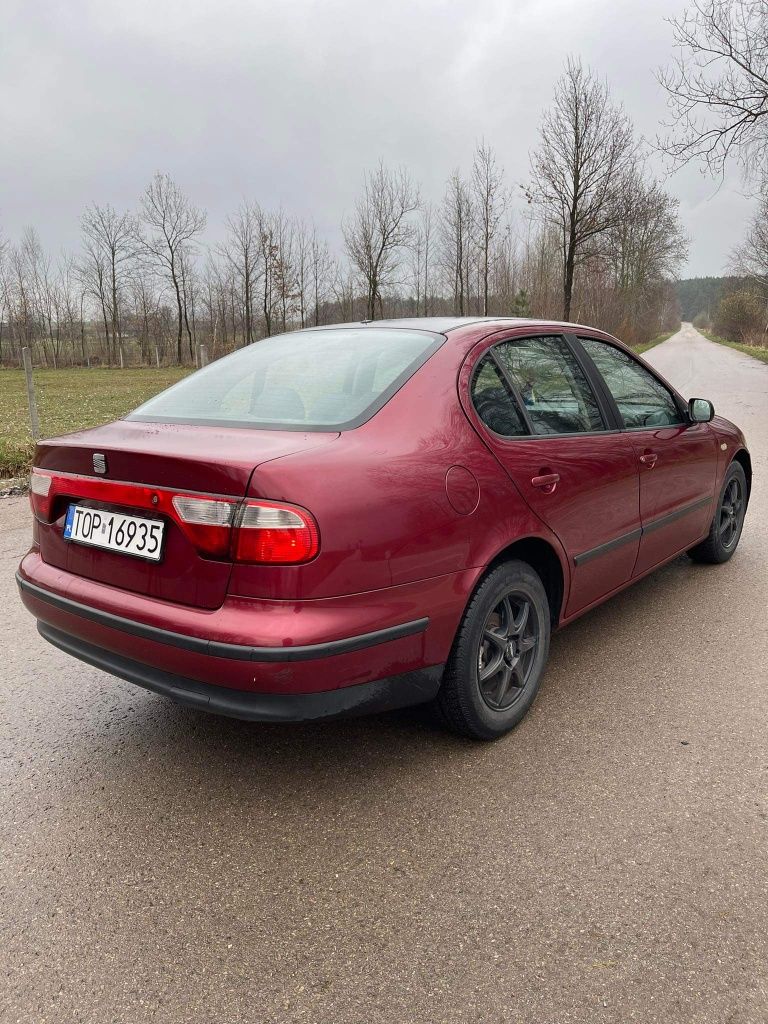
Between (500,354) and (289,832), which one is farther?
(500,354)

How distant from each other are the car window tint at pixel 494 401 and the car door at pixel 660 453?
846 mm

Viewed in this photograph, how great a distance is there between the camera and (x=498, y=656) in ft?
8.57

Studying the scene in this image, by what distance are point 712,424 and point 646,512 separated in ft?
4.00

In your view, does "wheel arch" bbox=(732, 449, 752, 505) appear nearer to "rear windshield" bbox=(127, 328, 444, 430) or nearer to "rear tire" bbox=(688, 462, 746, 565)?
"rear tire" bbox=(688, 462, 746, 565)

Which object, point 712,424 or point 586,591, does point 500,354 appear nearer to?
point 586,591

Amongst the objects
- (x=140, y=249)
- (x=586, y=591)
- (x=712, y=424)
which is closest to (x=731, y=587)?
(x=712, y=424)

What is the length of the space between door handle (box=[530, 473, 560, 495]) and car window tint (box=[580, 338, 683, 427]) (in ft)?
2.71

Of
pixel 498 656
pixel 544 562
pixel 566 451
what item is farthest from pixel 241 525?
pixel 566 451

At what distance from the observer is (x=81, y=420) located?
1416 centimetres

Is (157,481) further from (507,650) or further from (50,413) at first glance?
(50,413)

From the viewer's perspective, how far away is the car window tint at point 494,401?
102 inches

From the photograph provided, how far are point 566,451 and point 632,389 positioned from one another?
0.94 m

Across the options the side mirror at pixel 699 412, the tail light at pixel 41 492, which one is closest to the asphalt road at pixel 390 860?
the tail light at pixel 41 492

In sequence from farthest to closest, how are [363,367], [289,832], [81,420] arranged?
[81,420], [363,367], [289,832]
